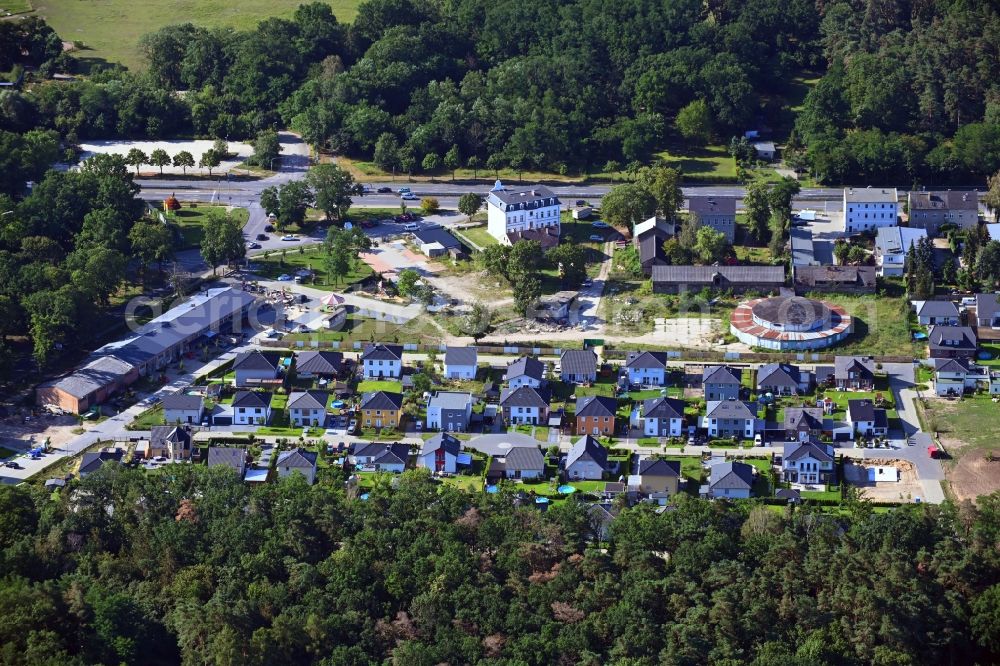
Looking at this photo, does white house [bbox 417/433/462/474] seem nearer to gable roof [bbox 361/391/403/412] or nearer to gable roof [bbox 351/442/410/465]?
gable roof [bbox 351/442/410/465]

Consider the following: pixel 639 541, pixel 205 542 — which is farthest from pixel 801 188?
pixel 205 542

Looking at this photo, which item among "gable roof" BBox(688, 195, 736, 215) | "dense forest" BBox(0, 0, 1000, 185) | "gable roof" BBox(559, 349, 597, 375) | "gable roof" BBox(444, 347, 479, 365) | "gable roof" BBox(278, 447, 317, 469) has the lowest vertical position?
"gable roof" BBox(278, 447, 317, 469)

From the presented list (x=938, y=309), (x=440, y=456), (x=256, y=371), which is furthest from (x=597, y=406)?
(x=938, y=309)

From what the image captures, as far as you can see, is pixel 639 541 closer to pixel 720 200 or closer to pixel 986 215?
pixel 720 200

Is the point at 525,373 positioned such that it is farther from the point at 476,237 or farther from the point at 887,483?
the point at 476,237

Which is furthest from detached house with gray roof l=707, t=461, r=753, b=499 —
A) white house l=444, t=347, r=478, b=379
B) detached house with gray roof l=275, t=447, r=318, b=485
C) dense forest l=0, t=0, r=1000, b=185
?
dense forest l=0, t=0, r=1000, b=185

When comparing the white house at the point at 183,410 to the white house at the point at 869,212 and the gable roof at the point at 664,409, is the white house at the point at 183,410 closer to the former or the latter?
the gable roof at the point at 664,409
